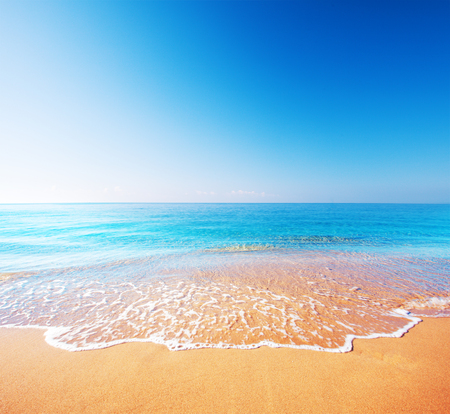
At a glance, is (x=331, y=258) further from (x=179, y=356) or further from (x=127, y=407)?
(x=127, y=407)

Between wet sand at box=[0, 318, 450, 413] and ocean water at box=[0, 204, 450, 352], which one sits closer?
wet sand at box=[0, 318, 450, 413]

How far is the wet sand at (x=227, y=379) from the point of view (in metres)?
2.93

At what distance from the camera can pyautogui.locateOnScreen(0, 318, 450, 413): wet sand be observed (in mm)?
2926

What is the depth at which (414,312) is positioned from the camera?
18.5ft

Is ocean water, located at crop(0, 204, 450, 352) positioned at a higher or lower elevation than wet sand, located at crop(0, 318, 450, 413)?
lower

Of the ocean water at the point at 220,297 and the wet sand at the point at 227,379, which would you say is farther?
A: the ocean water at the point at 220,297

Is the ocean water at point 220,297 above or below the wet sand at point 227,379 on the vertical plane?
below

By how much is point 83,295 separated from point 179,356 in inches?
192

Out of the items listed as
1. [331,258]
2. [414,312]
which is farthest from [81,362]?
[331,258]

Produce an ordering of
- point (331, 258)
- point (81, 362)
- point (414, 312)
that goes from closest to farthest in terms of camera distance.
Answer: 1. point (81, 362)
2. point (414, 312)
3. point (331, 258)

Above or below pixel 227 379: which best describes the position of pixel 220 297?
below

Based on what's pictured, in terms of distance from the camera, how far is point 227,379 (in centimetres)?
336

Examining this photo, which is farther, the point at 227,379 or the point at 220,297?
the point at 220,297

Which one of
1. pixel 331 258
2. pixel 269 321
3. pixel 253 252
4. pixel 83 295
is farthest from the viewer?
pixel 253 252
